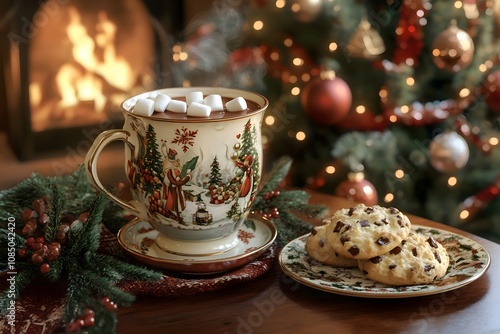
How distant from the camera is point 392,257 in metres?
0.76

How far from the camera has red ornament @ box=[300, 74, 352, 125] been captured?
1868 millimetres

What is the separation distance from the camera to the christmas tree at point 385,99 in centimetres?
190

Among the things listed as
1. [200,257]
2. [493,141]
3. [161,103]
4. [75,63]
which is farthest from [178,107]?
[75,63]

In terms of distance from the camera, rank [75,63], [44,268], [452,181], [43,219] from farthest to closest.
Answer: [75,63]
[452,181]
[43,219]
[44,268]

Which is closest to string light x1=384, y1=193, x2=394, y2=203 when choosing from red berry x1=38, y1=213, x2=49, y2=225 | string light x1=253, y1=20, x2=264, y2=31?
string light x1=253, y1=20, x2=264, y2=31

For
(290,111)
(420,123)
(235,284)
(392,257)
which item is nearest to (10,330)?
(235,284)

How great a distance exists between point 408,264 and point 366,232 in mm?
58

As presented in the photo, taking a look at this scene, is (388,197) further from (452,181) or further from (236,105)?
(236,105)

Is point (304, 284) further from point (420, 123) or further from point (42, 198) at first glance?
point (420, 123)

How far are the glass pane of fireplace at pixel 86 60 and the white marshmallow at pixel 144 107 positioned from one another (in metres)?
1.81

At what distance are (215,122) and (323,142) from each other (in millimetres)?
1346

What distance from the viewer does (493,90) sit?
6.59ft

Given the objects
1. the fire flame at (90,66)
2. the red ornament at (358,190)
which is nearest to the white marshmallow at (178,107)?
the red ornament at (358,190)

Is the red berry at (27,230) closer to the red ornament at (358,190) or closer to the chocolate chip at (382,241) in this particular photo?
the chocolate chip at (382,241)
